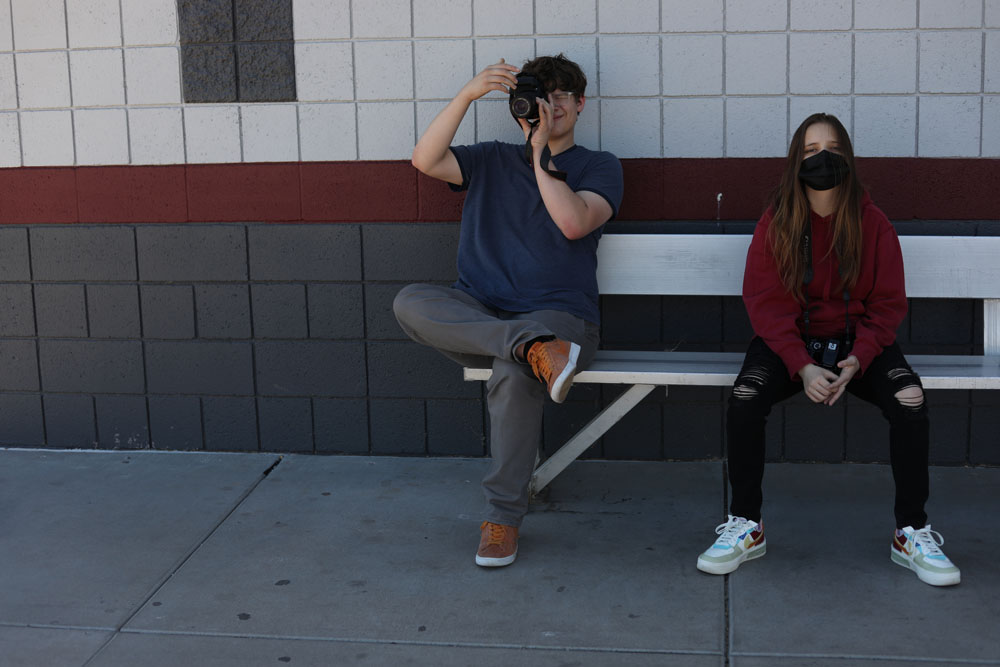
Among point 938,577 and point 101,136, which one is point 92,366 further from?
point 938,577

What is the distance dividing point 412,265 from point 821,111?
5.35ft

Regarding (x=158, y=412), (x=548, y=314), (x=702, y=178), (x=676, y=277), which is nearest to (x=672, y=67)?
(x=702, y=178)

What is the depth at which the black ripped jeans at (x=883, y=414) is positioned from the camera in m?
3.15

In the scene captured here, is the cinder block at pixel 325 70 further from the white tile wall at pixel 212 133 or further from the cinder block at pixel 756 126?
the cinder block at pixel 756 126

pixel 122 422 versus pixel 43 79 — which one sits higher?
pixel 43 79

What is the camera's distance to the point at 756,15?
390 centimetres

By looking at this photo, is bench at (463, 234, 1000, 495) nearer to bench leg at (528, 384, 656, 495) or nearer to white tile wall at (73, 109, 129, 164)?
bench leg at (528, 384, 656, 495)

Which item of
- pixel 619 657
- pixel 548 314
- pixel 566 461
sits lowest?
pixel 619 657

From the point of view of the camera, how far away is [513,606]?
2.99 m

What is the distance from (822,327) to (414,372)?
1621 mm

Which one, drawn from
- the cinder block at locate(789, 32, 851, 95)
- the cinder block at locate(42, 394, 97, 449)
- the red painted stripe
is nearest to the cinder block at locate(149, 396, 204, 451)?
the cinder block at locate(42, 394, 97, 449)

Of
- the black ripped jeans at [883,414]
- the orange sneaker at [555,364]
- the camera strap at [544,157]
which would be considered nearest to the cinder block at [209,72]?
the camera strap at [544,157]

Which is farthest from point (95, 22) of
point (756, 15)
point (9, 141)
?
point (756, 15)

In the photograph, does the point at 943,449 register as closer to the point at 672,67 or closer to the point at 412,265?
the point at 672,67
